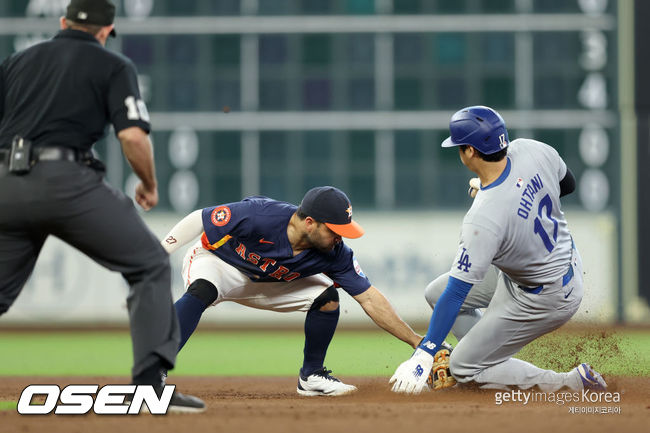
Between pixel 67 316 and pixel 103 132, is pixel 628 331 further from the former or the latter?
pixel 103 132

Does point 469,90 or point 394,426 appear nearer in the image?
point 394,426

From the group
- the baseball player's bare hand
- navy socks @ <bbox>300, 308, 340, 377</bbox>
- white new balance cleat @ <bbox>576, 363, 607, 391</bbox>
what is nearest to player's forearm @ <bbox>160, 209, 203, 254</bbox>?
navy socks @ <bbox>300, 308, 340, 377</bbox>

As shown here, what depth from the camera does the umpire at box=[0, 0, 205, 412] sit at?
4250 millimetres

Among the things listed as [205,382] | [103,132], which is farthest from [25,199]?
[205,382]

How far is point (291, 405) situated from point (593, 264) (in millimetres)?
11794

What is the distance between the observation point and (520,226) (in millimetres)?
5570

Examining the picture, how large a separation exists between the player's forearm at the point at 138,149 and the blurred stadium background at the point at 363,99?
11445mm

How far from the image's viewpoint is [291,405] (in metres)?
5.39

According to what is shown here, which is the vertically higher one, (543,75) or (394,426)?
(543,75)

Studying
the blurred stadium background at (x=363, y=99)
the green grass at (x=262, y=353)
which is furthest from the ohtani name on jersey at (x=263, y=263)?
the blurred stadium background at (x=363, y=99)

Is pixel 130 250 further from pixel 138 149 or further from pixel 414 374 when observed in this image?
pixel 414 374

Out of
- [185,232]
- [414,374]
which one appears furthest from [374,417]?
[185,232]

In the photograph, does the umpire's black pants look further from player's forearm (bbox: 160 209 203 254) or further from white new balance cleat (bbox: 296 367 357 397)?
white new balance cleat (bbox: 296 367 357 397)

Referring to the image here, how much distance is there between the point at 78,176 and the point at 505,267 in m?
2.69
